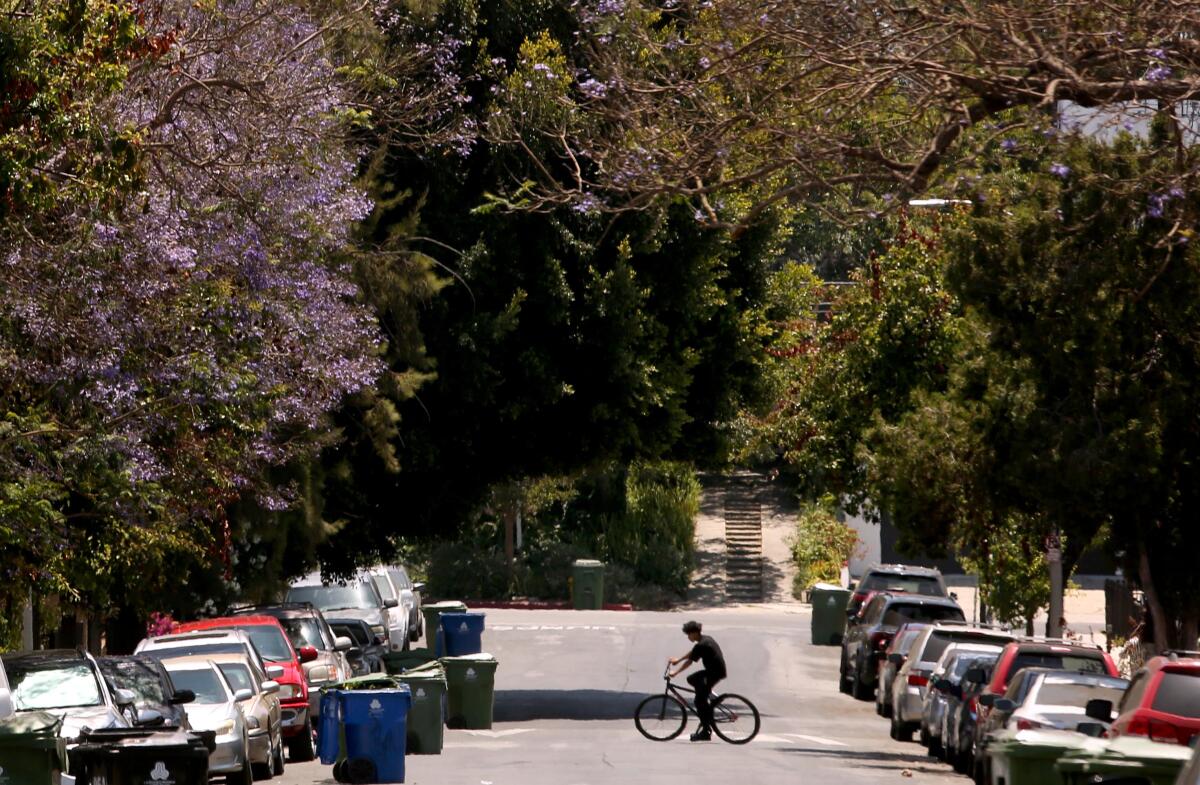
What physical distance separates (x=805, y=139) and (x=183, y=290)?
7.12 m

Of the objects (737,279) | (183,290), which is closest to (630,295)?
(737,279)

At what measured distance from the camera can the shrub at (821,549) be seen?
52250mm

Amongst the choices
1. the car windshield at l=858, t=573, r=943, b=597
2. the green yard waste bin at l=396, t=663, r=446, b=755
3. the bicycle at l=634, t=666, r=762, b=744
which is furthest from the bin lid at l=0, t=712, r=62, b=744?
the car windshield at l=858, t=573, r=943, b=597

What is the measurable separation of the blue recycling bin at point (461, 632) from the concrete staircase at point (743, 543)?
1900 cm

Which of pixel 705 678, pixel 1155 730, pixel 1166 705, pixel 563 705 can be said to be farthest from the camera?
pixel 563 705

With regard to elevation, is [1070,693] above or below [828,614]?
Result: above

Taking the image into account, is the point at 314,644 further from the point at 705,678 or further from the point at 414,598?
the point at 414,598

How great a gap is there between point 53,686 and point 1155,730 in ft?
30.1

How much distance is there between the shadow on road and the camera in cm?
2789

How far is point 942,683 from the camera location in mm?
22531

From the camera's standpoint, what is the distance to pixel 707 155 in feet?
45.6

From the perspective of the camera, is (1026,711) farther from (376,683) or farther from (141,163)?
(141,163)

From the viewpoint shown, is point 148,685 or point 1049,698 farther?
point 1049,698

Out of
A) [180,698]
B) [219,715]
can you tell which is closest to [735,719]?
[219,715]
